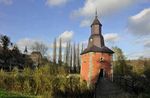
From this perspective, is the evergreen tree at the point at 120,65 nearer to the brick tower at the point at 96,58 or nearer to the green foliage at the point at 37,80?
the brick tower at the point at 96,58

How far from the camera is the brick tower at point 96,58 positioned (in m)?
37.2

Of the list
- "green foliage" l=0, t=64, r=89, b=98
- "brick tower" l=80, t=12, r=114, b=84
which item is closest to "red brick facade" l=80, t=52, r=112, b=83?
"brick tower" l=80, t=12, r=114, b=84

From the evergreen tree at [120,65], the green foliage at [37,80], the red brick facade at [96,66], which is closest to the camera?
the green foliage at [37,80]

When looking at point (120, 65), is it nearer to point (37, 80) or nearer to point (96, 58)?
point (96, 58)

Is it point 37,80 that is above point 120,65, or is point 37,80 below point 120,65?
below

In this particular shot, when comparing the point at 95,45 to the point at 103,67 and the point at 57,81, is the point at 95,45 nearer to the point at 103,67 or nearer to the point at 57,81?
the point at 103,67

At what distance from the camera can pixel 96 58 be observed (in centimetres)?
3772

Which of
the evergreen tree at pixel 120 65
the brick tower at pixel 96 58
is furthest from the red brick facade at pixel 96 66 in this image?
the evergreen tree at pixel 120 65

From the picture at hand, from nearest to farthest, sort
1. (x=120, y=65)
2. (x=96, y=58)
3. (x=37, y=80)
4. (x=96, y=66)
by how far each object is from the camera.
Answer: (x=37, y=80), (x=96, y=66), (x=96, y=58), (x=120, y=65)

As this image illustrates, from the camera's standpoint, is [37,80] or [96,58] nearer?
[37,80]

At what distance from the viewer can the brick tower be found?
37225 mm

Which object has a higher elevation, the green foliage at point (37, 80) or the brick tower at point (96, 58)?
the brick tower at point (96, 58)

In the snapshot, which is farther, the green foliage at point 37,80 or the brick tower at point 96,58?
the brick tower at point 96,58

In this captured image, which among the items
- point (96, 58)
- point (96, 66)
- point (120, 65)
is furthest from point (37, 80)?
point (120, 65)
